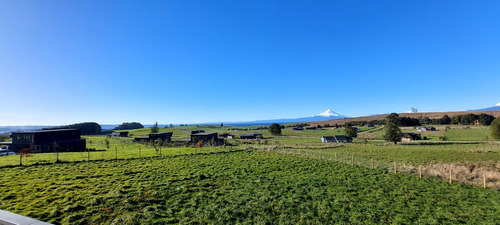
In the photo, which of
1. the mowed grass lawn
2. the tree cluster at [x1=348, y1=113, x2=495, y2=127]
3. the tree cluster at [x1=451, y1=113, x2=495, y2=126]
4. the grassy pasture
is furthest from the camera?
the tree cluster at [x1=348, y1=113, x2=495, y2=127]

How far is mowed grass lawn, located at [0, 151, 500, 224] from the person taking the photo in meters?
11.8

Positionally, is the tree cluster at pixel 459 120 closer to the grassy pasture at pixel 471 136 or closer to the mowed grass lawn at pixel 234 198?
the grassy pasture at pixel 471 136

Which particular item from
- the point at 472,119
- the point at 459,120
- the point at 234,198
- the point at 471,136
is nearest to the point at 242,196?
the point at 234,198

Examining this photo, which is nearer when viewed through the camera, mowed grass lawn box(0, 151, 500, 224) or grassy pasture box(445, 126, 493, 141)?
mowed grass lawn box(0, 151, 500, 224)

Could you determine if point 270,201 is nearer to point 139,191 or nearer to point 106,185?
point 139,191

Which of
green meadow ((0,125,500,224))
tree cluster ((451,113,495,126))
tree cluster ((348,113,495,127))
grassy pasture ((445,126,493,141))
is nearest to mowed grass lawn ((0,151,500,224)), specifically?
green meadow ((0,125,500,224))

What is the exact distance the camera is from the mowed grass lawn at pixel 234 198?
463 inches

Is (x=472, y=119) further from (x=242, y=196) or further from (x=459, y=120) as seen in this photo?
(x=242, y=196)

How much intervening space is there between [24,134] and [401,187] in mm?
66862

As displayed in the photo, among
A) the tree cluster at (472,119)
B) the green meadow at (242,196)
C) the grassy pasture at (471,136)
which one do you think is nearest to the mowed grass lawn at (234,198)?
the green meadow at (242,196)

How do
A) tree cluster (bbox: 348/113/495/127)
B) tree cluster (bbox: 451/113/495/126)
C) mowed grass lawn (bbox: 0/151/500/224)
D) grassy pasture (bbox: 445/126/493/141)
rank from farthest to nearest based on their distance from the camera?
tree cluster (bbox: 348/113/495/127) → tree cluster (bbox: 451/113/495/126) → grassy pasture (bbox: 445/126/493/141) → mowed grass lawn (bbox: 0/151/500/224)

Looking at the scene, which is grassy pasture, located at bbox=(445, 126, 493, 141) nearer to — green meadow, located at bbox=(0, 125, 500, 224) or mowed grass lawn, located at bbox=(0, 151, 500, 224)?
green meadow, located at bbox=(0, 125, 500, 224)

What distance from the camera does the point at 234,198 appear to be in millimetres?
14555

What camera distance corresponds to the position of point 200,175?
66.8 feet
